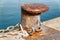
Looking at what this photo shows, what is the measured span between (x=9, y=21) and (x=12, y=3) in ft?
2.75

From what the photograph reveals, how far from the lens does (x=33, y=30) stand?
2.02 m

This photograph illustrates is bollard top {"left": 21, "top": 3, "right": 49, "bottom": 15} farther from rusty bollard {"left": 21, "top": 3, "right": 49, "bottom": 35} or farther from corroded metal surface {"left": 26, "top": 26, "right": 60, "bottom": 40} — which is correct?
corroded metal surface {"left": 26, "top": 26, "right": 60, "bottom": 40}

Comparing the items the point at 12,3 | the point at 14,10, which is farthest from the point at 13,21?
the point at 12,3

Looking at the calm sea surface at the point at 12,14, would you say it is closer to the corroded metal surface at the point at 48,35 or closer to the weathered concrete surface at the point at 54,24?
the weathered concrete surface at the point at 54,24

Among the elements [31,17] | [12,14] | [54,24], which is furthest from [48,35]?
[12,14]

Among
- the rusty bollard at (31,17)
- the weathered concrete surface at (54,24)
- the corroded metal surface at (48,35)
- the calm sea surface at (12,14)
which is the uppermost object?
the rusty bollard at (31,17)

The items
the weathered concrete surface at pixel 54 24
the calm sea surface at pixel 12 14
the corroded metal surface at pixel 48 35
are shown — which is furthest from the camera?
the calm sea surface at pixel 12 14

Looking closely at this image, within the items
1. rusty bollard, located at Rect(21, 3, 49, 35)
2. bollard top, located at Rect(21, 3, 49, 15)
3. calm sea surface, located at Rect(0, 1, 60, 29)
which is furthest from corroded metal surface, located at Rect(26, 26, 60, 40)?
calm sea surface, located at Rect(0, 1, 60, 29)

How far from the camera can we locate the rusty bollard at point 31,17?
1990mm

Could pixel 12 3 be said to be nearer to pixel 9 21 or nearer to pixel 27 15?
pixel 9 21

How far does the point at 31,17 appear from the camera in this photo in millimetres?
2037

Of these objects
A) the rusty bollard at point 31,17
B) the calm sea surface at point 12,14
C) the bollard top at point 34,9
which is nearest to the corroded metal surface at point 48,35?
the rusty bollard at point 31,17

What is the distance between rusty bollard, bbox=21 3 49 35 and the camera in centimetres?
199

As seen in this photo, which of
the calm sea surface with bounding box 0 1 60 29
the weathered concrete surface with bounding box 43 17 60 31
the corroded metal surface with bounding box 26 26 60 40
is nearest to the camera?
the corroded metal surface with bounding box 26 26 60 40
